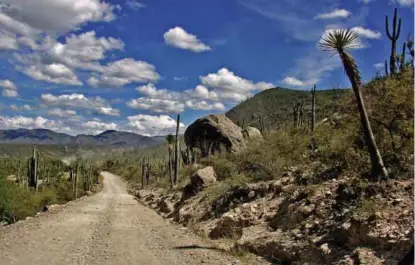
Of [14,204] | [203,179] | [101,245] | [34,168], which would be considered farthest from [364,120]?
[34,168]

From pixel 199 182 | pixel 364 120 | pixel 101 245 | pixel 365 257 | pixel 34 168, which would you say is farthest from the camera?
pixel 34 168

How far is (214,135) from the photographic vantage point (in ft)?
139

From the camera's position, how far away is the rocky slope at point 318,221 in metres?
9.41

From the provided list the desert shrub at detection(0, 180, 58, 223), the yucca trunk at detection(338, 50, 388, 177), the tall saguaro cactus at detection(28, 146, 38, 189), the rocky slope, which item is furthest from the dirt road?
the tall saguaro cactus at detection(28, 146, 38, 189)

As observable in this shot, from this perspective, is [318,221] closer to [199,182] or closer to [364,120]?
[364,120]

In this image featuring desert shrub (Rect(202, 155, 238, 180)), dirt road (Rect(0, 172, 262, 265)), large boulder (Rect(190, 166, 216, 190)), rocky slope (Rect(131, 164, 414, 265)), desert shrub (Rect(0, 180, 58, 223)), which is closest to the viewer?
rocky slope (Rect(131, 164, 414, 265))

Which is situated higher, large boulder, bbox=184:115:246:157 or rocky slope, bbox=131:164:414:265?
large boulder, bbox=184:115:246:157

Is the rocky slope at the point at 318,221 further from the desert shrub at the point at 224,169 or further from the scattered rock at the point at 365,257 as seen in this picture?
the desert shrub at the point at 224,169

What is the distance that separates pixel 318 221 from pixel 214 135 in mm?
30598

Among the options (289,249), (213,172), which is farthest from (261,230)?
(213,172)

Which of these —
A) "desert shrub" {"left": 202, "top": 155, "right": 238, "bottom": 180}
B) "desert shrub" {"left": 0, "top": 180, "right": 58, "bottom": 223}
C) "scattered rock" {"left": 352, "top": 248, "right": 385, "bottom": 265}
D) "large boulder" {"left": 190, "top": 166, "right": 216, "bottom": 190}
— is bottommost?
"desert shrub" {"left": 0, "top": 180, "right": 58, "bottom": 223}

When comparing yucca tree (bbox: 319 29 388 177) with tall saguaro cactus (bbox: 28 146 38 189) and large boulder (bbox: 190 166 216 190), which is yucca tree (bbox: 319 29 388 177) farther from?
tall saguaro cactus (bbox: 28 146 38 189)

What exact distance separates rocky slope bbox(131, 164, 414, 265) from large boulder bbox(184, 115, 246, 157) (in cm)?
2269

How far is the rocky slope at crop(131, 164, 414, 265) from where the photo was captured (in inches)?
370
